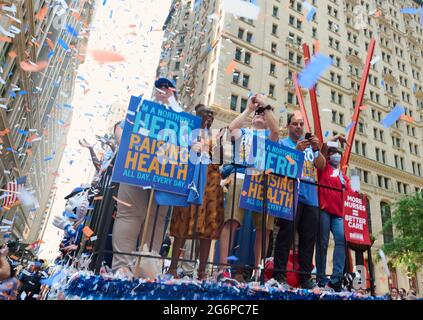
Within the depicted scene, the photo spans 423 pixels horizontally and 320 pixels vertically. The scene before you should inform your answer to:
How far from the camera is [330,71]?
112 feet

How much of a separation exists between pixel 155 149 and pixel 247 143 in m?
1.32

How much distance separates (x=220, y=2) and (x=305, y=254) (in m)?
31.7

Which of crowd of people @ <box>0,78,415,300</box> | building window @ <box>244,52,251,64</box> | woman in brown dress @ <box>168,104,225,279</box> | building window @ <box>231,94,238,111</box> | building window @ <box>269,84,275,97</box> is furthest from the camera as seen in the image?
building window @ <box>269,84,275,97</box>

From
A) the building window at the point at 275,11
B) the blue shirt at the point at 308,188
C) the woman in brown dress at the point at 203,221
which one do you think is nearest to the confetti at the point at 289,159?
the blue shirt at the point at 308,188

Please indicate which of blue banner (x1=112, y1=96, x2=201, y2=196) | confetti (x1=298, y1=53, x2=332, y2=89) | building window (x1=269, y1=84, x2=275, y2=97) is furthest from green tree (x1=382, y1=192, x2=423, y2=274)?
blue banner (x1=112, y1=96, x2=201, y2=196)

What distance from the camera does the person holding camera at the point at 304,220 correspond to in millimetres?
3355

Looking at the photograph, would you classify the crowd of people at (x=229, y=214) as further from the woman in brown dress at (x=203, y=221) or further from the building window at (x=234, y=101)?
the building window at (x=234, y=101)

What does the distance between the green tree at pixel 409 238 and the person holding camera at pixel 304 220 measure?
685 inches

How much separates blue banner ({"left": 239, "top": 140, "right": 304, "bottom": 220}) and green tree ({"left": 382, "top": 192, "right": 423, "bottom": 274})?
18.0m

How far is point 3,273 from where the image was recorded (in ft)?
13.2

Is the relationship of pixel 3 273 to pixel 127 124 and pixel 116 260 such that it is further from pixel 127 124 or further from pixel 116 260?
pixel 127 124

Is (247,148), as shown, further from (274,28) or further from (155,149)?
(274,28)

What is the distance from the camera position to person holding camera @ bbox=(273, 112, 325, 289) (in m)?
3.36

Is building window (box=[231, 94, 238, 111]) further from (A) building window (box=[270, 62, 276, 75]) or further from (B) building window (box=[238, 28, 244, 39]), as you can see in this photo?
(B) building window (box=[238, 28, 244, 39])
